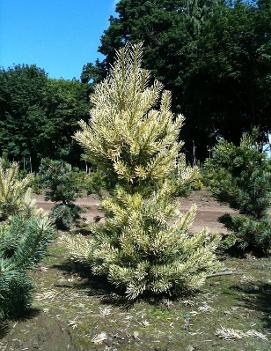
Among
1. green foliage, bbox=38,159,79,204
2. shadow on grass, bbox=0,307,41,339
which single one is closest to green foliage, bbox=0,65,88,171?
green foliage, bbox=38,159,79,204

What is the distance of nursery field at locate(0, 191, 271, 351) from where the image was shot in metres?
4.28

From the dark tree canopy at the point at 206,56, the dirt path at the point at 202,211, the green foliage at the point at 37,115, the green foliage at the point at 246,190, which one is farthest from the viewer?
the green foliage at the point at 37,115

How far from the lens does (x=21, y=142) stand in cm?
5103

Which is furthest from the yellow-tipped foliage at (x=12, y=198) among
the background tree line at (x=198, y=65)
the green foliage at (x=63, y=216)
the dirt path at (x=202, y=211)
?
the background tree line at (x=198, y=65)

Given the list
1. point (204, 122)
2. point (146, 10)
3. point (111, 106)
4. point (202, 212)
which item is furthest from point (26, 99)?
point (111, 106)

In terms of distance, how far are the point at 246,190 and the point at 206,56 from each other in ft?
A: 84.4

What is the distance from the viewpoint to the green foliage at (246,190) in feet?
25.9

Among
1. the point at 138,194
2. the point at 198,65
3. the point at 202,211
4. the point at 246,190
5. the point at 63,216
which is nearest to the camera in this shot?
the point at 138,194

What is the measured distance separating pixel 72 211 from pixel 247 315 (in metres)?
6.70

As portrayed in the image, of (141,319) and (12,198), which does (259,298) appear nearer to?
(141,319)

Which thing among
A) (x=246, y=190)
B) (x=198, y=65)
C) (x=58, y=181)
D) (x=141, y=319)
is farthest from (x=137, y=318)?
(x=198, y=65)

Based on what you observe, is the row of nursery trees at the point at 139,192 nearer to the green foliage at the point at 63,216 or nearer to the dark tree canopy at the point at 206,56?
the green foliage at the point at 63,216

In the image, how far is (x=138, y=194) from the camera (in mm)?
5648

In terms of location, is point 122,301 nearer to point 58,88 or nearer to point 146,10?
point 146,10
